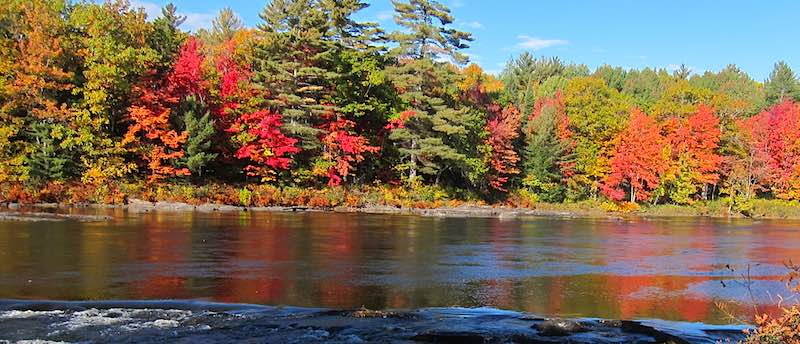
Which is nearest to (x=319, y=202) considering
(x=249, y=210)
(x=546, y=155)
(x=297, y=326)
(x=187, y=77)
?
(x=249, y=210)

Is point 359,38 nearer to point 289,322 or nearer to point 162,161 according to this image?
point 162,161

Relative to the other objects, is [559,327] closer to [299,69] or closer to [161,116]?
[161,116]

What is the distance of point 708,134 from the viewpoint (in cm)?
6312

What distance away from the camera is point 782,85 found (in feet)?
326

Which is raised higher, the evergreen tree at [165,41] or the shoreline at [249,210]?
the evergreen tree at [165,41]

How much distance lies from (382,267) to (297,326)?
7.33 meters

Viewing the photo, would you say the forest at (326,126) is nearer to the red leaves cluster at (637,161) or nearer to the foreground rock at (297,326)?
the red leaves cluster at (637,161)

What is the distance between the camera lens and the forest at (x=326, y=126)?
1542 inches

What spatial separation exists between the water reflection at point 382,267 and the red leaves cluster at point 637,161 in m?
31.1

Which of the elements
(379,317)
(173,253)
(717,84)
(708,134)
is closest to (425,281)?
(379,317)

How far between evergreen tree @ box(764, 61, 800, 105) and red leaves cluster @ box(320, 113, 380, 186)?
74.5 metres

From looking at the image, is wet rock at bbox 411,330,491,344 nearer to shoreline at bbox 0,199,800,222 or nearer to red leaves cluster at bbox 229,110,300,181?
shoreline at bbox 0,199,800,222

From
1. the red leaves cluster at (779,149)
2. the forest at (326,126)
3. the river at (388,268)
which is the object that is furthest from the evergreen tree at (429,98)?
the red leaves cluster at (779,149)

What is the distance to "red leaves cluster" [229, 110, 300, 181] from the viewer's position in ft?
A: 146
